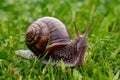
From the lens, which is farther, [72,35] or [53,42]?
[72,35]

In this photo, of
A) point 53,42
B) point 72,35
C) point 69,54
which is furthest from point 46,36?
point 72,35

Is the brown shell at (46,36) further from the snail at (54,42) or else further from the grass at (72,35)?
the grass at (72,35)

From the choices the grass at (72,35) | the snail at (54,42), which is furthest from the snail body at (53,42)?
the grass at (72,35)

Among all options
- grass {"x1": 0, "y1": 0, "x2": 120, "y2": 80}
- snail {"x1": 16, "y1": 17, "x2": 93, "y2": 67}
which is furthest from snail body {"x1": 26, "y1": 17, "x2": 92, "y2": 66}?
grass {"x1": 0, "y1": 0, "x2": 120, "y2": 80}

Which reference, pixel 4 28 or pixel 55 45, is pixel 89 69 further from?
pixel 4 28

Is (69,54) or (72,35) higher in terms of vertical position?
(72,35)

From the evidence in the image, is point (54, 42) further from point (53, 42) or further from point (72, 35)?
point (72, 35)
